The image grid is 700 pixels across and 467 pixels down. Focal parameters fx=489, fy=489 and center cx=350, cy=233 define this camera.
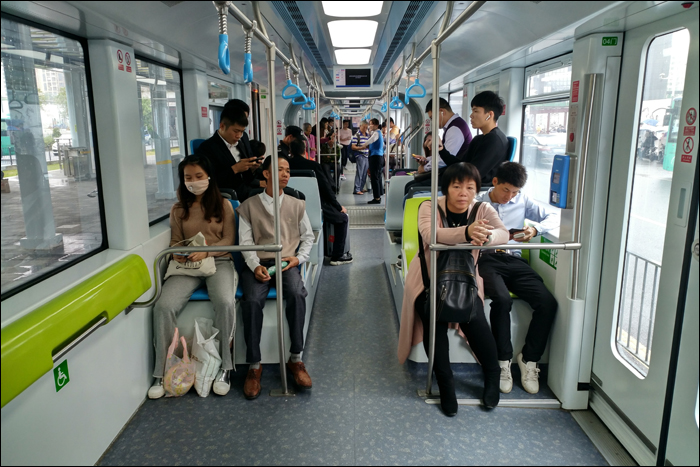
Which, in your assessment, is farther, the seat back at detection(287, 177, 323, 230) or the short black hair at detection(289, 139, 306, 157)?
the short black hair at detection(289, 139, 306, 157)

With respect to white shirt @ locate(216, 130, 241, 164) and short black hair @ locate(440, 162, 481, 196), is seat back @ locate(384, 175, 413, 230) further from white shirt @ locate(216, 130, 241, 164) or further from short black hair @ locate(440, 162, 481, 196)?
short black hair @ locate(440, 162, 481, 196)

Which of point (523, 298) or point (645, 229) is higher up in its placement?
point (645, 229)

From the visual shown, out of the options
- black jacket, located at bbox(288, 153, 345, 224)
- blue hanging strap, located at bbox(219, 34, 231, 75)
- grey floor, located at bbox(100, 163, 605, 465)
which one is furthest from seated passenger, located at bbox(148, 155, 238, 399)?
black jacket, located at bbox(288, 153, 345, 224)

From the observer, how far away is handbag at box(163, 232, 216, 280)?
3.53 meters

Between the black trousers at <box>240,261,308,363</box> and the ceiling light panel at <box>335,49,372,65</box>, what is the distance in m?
3.86

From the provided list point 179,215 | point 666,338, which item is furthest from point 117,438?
point 666,338

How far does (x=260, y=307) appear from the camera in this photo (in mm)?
3508

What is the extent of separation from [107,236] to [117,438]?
4.10ft

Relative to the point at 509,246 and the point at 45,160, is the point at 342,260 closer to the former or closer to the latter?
the point at 509,246

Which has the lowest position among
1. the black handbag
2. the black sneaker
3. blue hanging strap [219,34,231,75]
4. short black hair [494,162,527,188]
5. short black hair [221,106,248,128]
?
the black sneaker

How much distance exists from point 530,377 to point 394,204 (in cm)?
293

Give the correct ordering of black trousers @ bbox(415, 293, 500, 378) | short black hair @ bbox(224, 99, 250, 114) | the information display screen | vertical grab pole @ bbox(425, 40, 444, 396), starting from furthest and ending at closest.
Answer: the information display screen, short black hair @ bbox(224, 99, 250, 114), black trousers @ bbox(415, 293, 500, 378), vertical grab pole @ bbox(425, 40, 444, 396)

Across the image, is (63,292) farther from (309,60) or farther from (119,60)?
(309,60)

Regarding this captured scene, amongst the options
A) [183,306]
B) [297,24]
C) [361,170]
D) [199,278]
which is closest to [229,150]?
[297,24]
